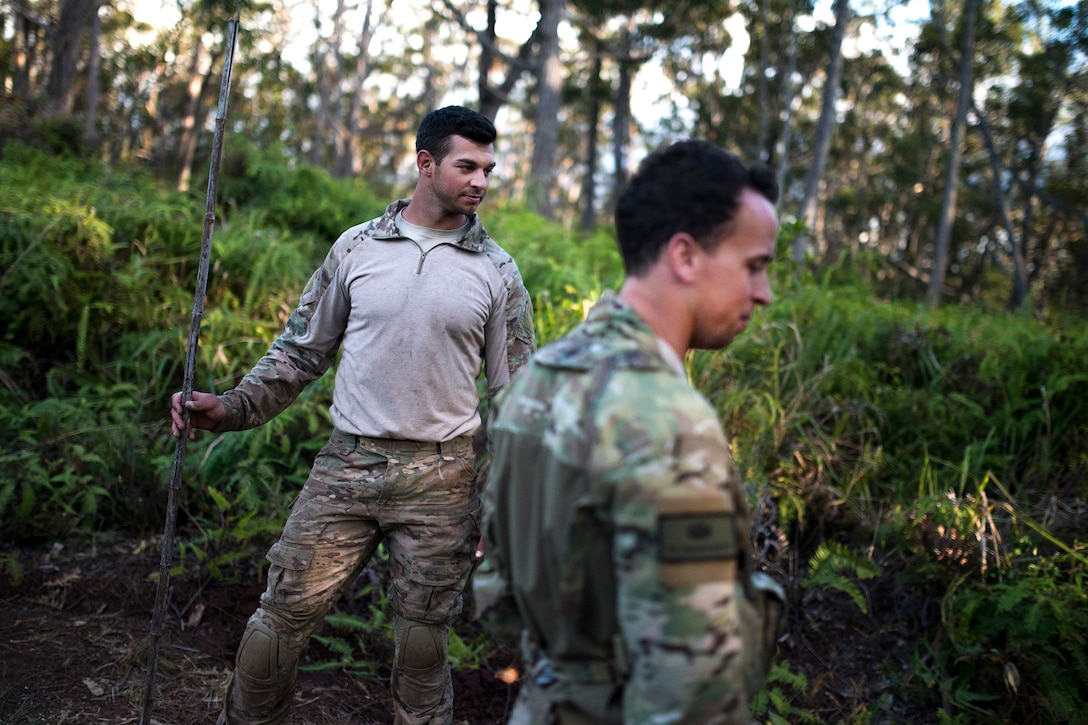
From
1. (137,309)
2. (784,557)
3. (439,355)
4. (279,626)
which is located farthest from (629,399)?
(137,309)

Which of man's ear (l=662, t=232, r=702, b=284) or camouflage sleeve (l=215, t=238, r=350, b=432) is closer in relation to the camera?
man's ear (l=662, t=232, r=702, b=284)

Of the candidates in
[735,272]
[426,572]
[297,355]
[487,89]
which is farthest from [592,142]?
[735,272]

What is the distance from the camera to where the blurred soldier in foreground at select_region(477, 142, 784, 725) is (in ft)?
4.08

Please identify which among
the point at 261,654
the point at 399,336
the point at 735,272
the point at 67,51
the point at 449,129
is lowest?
the point at 261,654

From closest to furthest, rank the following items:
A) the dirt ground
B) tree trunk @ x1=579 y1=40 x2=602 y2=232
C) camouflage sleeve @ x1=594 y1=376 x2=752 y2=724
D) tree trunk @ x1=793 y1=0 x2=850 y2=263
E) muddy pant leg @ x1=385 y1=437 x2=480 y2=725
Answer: camouflage sleeve @ x1=594 y1=376 x2=752 y2=724 < muddy pant leg @ x1=385 y1=437 x2=480 y2=725 < the dirt ground < tree trunk @ x1=793 y1=0 x2=850 y2=263 < tree trunk @ x1=579 y1=40 x2=602 y2=232

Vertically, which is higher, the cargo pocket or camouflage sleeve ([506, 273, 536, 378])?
camouflage sleeve ([506, 273, 536, 378])

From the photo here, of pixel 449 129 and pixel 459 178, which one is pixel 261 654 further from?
pixel 449 129

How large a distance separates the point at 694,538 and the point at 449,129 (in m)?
2.10

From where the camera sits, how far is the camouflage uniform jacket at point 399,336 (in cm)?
287

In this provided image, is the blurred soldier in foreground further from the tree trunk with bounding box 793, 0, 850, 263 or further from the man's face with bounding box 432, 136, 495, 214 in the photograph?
the tree trunk with bounding box 793, 0, 850, 263

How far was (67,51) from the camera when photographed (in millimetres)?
11414

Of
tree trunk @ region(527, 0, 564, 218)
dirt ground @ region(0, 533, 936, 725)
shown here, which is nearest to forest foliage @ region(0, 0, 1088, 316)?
tree trunk @ region(527, 0, 564, 218)

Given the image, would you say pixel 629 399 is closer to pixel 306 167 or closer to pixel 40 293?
pixel 40 293

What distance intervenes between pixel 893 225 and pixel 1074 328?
2603 cm
